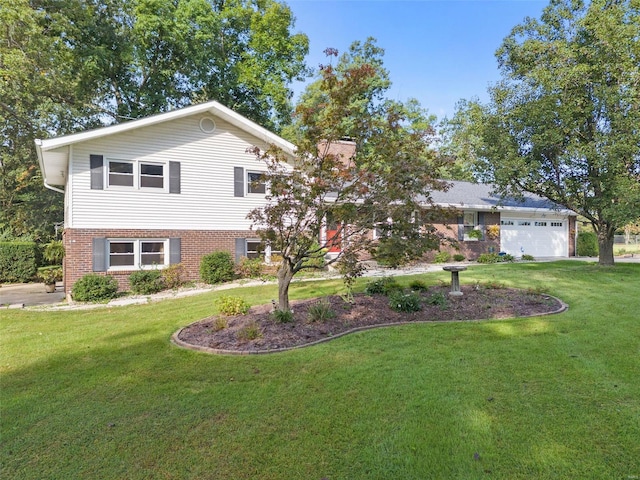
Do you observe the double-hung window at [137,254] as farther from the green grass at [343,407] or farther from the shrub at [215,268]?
the green grass at [343,407]

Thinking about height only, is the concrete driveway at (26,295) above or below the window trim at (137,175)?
below

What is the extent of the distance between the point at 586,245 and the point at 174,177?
78.8ft

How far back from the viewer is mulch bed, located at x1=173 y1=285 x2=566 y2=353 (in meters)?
5.54

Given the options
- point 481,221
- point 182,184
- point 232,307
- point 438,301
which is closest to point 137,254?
point 182,184

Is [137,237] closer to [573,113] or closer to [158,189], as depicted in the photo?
Result: [158,189]

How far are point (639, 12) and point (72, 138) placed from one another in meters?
18.8

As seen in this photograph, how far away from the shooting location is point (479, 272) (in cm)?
1290

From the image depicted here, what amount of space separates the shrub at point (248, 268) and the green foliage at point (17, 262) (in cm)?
1004

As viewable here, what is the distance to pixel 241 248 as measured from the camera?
46.1 feet

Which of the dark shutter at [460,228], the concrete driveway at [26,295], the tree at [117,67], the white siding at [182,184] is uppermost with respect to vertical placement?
the tree at [117,67]

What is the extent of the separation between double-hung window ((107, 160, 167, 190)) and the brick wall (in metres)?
1.61

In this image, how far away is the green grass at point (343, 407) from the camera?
2.71 m

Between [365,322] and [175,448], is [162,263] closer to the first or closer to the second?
[365,322]

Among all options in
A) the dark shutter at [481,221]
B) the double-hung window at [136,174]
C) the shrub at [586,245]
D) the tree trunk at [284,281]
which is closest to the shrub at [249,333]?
the tree trunk at [284,281]
